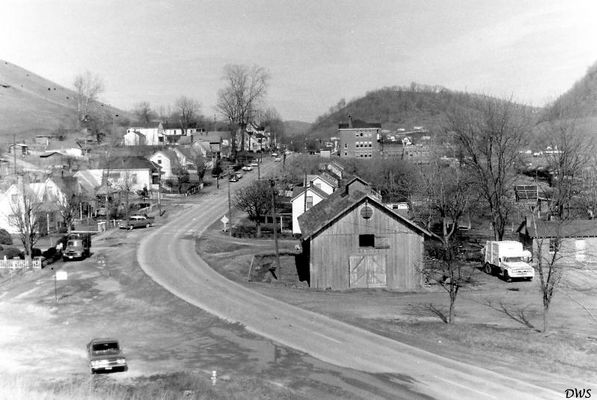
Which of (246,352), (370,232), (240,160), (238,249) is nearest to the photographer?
(246,352)

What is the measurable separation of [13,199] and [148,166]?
33305 mm

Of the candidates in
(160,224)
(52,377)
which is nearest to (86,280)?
(52,377)

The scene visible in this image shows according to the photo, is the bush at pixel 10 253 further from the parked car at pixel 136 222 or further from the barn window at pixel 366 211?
the barn window at pixel 366 211

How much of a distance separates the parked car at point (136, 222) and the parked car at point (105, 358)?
44499 millimetres

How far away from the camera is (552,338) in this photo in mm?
30031

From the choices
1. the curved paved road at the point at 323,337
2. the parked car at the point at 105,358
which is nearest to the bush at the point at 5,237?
the curved paved road at the point at 323,337

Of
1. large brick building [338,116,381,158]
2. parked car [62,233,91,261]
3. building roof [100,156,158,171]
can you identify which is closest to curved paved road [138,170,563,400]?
parked car [62,233,91,261]

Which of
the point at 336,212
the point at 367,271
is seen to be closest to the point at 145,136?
the point at 336,212

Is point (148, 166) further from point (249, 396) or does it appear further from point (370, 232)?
point (249, 396)

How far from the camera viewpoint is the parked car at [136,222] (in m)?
69.6

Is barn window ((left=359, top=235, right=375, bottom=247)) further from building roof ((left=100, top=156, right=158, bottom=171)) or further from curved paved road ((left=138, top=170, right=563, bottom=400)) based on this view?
building roof ((left=100, top=156, right=158, bottom=171))

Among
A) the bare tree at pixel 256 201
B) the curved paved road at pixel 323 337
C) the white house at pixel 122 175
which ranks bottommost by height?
the curved paved road at pixel 323 337

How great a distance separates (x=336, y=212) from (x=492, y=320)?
13825mm

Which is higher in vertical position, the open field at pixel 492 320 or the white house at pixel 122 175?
the white house at pixel 122 175
